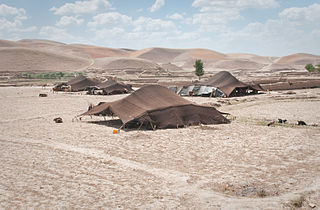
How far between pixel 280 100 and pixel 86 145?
1992 centimetres

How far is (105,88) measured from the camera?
124 ft

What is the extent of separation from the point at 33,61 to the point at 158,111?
3791 inches

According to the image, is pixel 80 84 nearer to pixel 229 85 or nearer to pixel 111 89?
pixel 111 89

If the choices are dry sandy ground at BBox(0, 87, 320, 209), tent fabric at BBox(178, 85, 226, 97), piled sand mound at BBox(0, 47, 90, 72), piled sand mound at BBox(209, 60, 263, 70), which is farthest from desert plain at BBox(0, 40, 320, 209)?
piled sand mound at BBox(209, 60, 263, 70)

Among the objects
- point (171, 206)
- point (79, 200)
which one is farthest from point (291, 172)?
point (79, 200)

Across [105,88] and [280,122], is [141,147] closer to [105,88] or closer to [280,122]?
[280,122]

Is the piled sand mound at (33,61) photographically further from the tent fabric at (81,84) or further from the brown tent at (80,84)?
the tent fabric at (81,84)

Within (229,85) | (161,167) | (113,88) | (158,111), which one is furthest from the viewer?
(113,88)

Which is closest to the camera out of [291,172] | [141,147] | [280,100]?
[291,172]

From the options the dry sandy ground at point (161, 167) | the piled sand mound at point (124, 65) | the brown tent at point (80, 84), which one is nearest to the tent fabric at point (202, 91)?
the brown tent at point (80, 84)

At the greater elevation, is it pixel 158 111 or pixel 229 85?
pixel 229 85

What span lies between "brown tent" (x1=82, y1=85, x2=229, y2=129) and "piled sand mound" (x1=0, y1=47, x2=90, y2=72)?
264 feet

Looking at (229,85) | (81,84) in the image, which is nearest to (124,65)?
(81,84)

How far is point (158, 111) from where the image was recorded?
1550 cm
